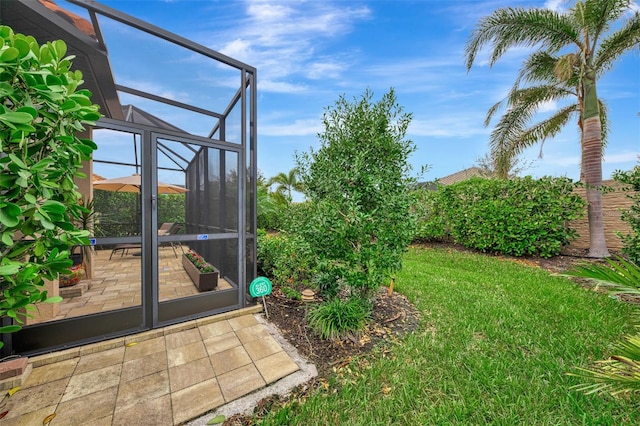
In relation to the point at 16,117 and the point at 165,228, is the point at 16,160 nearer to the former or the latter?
the point at 16,117

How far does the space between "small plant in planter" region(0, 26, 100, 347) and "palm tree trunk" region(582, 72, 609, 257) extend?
9223 mm

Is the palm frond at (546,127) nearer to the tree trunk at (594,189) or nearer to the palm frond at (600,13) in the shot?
the tree trunk at (594,189)

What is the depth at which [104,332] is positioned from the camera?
258cm

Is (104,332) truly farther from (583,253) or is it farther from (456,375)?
(583,253)

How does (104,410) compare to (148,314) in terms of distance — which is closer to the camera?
(104,410)

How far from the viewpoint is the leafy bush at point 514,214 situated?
612cm

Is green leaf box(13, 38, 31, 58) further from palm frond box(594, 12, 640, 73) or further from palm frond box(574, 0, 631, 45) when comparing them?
palm frond box(594, 12, 640, 73)

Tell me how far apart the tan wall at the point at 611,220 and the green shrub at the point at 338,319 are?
7450 mm

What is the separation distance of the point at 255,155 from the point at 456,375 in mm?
3348

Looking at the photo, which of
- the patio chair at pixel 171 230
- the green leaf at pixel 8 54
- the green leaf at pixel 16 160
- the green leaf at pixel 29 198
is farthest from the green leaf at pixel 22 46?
the patio chair at pixel 171 230

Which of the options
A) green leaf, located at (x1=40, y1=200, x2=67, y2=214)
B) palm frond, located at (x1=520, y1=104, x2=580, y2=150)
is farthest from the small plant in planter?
palm frond, located at (x1=520, y1=104, x2=580, y2=150)

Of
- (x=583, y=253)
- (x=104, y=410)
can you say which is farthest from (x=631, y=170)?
(x=104, y=410)

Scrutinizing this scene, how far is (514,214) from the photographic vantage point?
652 cm

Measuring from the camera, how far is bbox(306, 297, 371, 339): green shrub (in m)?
2.71
